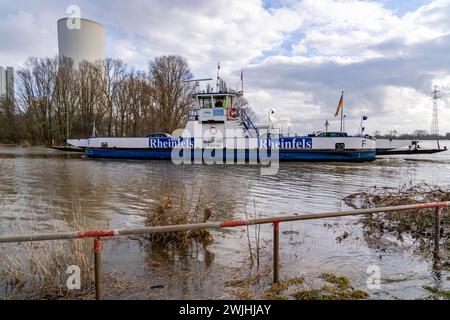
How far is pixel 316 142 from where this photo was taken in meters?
28.6

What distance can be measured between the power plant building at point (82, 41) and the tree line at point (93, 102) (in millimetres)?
985

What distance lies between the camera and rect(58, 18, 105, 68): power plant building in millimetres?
46156

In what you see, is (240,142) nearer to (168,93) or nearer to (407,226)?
(407,226)

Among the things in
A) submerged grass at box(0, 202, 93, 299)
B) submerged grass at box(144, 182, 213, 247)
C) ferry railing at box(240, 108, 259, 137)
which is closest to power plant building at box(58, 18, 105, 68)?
ferry railing at box(240, 108, 259, 137)

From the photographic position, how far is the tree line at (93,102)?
5212cm

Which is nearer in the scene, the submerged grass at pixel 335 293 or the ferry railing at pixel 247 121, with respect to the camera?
the submerged grass at pixel 335 293

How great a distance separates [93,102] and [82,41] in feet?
30.4

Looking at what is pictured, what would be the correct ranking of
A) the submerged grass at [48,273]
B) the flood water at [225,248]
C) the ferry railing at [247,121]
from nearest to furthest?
the submerged grass at [48,273]
the flood water at [225,248]
the ferry railing at [247,121]

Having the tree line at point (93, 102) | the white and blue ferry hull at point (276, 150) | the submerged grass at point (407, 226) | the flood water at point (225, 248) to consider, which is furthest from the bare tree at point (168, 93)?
the submerged grass at point (407, 226)

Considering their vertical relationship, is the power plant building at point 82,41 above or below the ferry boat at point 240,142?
above

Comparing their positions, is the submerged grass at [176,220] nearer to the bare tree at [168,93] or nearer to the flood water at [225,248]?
the flood water at [225,248]
